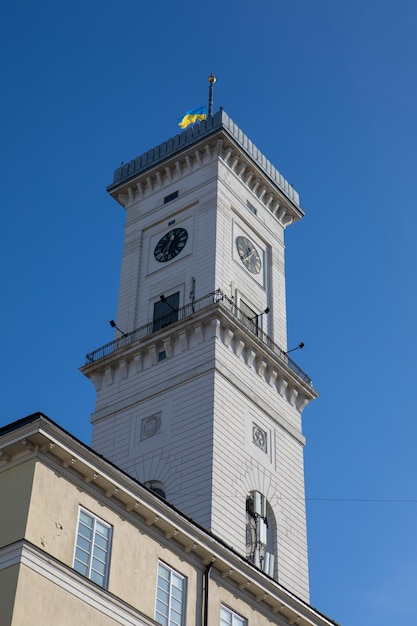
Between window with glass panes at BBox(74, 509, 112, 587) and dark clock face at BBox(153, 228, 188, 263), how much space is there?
123ft

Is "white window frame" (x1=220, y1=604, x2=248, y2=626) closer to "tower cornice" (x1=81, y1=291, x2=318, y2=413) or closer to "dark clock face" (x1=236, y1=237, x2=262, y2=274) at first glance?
"tower cornice" (x1=81, y1=291, x2=318, y2=413)

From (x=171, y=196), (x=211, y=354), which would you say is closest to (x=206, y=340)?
(x=211, y=354)

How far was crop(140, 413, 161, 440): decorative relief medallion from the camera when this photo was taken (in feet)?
182

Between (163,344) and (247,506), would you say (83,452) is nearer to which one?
(247,506)

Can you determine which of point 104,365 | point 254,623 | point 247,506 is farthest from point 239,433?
point 254,623

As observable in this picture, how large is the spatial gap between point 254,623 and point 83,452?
8298 mm

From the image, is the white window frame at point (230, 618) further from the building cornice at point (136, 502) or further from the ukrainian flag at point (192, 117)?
the ukrainian flag at point (192, 117)

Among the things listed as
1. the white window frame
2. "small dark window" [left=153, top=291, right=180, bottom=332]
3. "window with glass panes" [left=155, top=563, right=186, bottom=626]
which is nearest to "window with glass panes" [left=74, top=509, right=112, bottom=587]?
"window with glass panes" [left=155, top=563, right=186, bottom=626]

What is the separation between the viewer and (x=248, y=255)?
65938mm

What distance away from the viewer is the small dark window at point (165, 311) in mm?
60875

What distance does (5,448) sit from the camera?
27.4 metres

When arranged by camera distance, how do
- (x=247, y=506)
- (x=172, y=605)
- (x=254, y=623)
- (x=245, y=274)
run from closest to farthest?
(x=172, y=605)
(x=254, y=623)
(x=247, y=506)
(x=245, y=274)

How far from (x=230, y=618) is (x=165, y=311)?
3147cm

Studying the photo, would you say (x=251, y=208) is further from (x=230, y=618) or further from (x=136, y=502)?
(x=136, y=502)
